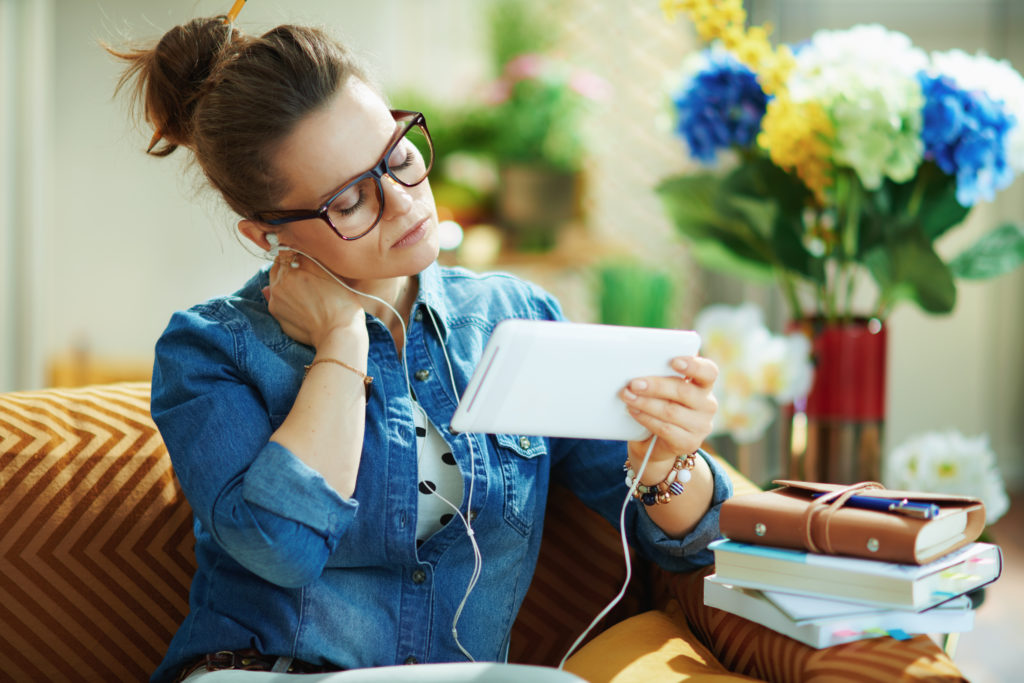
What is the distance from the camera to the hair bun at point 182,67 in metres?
1.05

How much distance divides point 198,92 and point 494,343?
456 mm

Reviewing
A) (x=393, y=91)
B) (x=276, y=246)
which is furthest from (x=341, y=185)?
(x=393, y=91)

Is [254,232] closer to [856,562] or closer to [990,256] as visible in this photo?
[856,562]

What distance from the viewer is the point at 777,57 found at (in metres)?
1.50

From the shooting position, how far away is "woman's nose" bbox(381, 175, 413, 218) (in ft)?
→ 3.32

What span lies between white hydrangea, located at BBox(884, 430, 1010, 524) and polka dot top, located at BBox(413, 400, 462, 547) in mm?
798

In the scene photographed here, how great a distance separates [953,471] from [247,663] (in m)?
1.07

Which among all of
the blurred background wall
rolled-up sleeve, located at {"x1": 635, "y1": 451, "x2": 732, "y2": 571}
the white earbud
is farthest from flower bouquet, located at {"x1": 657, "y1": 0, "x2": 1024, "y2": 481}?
the blurred background wall

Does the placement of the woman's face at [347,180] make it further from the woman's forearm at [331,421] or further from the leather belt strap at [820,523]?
the leather belt strap at [820,523]

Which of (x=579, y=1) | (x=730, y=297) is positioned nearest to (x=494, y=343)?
(x=730, y=297)

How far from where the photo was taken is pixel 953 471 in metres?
1.46

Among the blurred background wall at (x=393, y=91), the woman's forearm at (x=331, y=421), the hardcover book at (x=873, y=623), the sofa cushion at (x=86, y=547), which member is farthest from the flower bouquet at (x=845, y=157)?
the blurred background wall at (x=393, y=91)

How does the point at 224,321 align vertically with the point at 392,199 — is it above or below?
below

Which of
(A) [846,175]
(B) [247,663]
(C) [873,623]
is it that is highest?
(A) [846,175]
